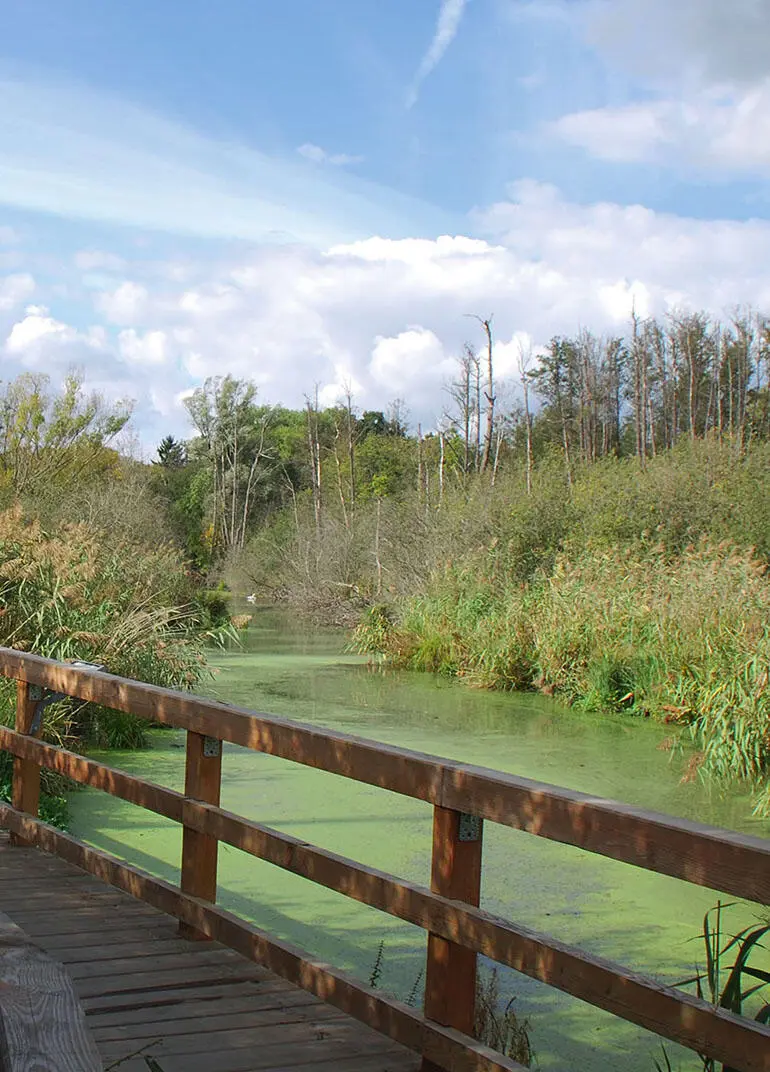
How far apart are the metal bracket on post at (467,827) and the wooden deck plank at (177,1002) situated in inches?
21.0

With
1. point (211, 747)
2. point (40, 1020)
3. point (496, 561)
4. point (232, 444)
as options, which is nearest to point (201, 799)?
point (211, 747)

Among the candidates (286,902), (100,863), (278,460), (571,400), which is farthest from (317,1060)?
(278,460)

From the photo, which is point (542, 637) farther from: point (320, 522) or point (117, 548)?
point (320, 522)

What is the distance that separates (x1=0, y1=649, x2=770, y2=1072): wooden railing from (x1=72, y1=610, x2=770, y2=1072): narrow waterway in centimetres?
128

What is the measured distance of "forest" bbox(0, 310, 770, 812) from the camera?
30.7ft

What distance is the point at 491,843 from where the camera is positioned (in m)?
6.84

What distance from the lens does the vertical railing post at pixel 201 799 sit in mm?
3436

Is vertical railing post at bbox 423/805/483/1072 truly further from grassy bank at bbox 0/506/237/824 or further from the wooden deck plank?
grassy bank at bbox 0/506/237/824

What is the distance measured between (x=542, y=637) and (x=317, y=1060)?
11.1 metres

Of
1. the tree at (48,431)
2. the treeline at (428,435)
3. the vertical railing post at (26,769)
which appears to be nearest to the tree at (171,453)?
the treeline at (428,435)

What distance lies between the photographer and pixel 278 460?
1983 inches

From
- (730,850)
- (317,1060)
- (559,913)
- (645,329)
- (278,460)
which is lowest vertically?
(559,913)

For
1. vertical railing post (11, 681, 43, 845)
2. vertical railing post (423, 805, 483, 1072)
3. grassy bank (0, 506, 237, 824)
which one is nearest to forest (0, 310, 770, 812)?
grassy bank (0, 506, 237, 824)

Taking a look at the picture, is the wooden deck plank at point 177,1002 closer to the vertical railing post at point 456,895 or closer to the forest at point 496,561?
the vertical railing post at point 456,895
